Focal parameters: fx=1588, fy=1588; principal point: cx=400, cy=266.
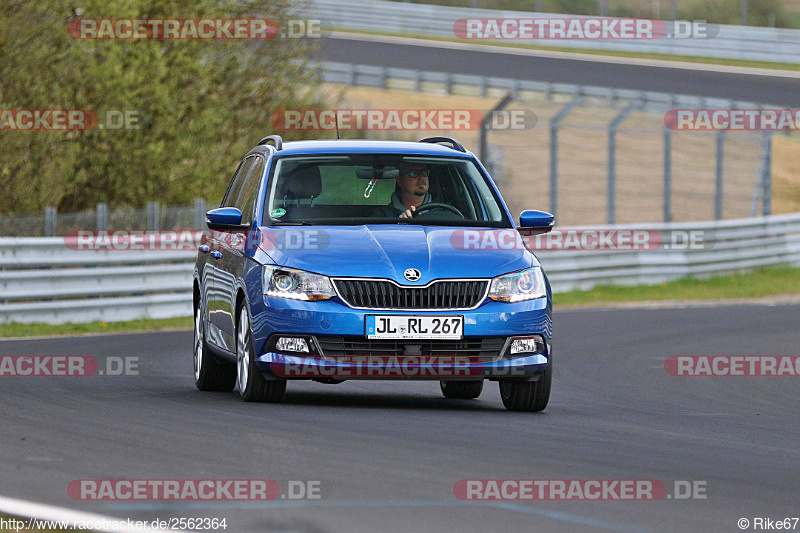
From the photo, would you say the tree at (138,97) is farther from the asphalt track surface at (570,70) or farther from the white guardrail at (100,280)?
the asphalt track surface at (570,70)

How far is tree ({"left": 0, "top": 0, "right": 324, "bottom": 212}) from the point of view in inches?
876

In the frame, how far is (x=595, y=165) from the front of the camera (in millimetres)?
37656

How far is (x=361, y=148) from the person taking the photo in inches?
443

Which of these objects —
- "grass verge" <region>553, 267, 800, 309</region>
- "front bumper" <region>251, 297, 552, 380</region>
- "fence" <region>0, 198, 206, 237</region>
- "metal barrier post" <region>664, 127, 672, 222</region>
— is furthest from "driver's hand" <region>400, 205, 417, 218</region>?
"metal barrier post" <region>664, 127, 672, 222</region>

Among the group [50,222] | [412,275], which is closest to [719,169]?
[50,222]

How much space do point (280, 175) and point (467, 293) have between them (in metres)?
1.84

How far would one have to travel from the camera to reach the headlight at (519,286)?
9969 millimetres

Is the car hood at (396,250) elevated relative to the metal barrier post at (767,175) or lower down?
elevated

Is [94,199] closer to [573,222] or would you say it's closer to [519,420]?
[573,222]

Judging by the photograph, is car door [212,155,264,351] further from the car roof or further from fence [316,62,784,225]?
fence [316,62,784,225]

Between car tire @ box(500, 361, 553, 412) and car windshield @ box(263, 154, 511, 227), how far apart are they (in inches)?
43.5

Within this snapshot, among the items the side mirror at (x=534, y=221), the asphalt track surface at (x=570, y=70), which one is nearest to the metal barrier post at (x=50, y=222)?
the side mirror at (x=534, y=221)

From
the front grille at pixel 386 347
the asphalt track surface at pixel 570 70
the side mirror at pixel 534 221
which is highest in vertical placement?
the asphalt track surface at pixel 570 70

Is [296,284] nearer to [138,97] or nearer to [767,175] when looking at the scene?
[138,97]
